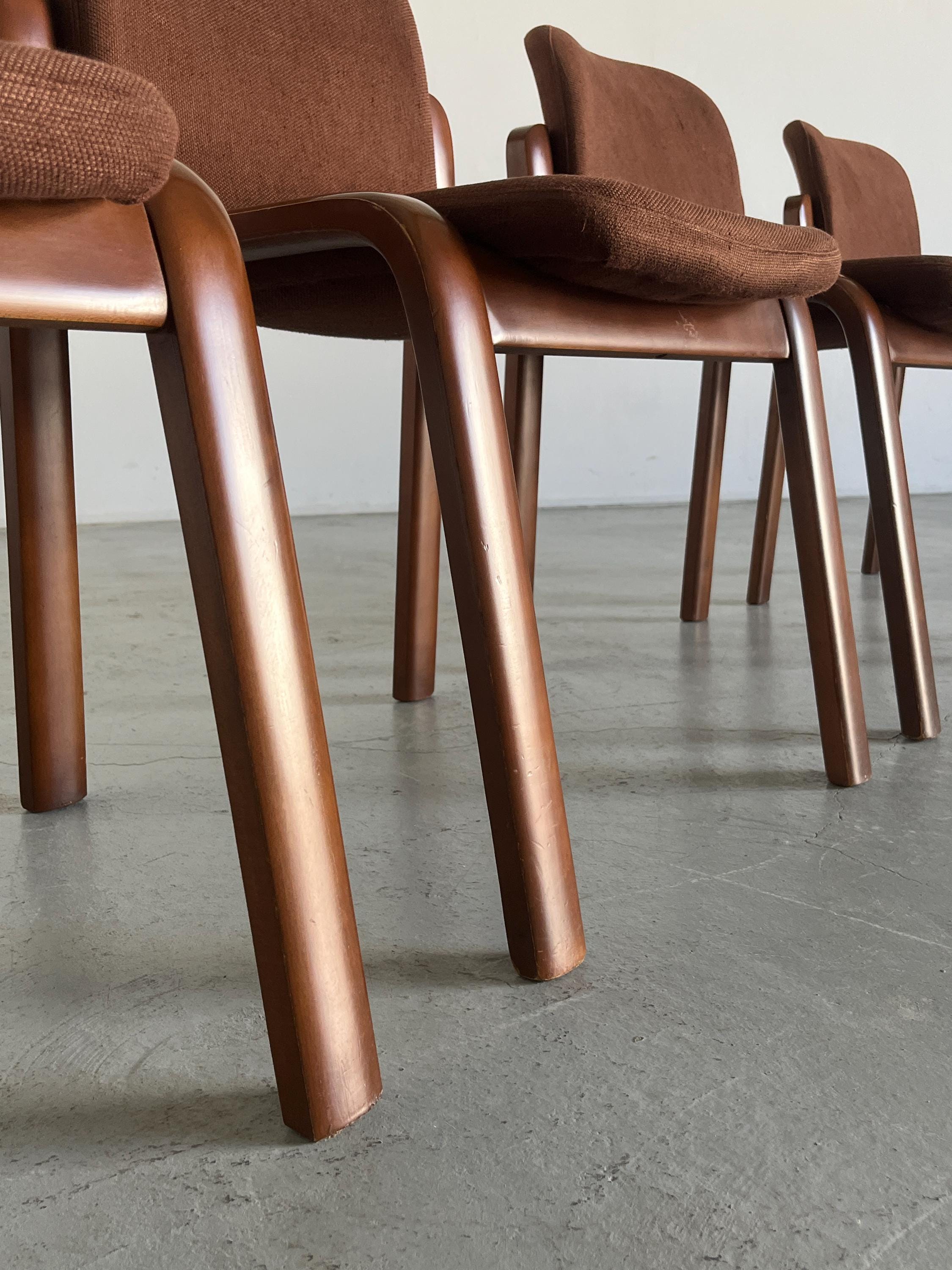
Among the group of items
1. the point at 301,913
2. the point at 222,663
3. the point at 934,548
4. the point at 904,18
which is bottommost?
the point at 934,548

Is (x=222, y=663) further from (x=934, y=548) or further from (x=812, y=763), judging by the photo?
(x=934, y=548)

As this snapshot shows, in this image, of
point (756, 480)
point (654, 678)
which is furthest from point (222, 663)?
point (756, 480)

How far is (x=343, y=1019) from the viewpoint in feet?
1.82

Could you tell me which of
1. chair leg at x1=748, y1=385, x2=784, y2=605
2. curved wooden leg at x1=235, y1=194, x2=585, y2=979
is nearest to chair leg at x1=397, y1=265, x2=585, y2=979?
curved wooden leg at x1=235, y1=194, x2=585, y2=979

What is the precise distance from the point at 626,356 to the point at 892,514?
488 mm

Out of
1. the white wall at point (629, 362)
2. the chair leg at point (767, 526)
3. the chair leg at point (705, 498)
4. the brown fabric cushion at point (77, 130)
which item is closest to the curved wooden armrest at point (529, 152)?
the chair leg at point (705, 498)

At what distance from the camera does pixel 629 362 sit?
4012mm

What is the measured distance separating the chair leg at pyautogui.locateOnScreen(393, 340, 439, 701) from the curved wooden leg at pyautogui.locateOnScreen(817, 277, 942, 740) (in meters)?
0.46

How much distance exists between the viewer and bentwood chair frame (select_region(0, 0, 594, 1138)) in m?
0.52

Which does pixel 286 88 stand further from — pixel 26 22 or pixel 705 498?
pixel 705 498

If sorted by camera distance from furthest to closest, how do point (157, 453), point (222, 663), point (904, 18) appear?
point (904, 18), point (157, 453), point (222, 663)

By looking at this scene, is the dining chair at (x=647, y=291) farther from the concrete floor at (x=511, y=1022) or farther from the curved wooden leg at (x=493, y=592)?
the concrete floor at (x=511, y=1022)

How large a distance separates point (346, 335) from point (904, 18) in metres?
4.06

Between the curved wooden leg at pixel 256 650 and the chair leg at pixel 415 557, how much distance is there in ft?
2.39
